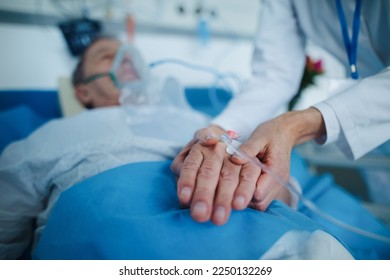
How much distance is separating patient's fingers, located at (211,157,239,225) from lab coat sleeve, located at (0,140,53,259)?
56 cm

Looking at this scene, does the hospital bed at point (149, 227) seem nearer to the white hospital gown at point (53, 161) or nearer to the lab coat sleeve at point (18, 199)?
the white hospital gown at point (53, 161)

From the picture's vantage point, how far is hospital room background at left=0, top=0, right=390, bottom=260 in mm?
1294

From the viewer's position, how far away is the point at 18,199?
75 centimetres

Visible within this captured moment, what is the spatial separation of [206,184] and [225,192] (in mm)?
37

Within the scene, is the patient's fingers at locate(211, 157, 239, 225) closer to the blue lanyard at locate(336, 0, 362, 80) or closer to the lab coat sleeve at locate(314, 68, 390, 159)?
the lab coat sleeve at locate(314, 68, 390, 159)

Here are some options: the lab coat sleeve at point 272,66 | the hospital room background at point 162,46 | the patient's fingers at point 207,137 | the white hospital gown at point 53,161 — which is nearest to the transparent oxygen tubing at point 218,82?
the hospital room background at point 162,46

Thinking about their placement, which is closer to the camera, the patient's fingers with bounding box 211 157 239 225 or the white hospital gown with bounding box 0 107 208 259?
the patient's fingers with bounding box 211 157 239 225

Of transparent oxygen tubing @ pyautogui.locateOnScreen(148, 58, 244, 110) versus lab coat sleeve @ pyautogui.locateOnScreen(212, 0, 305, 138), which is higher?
lab coat sleeve @ pyautogui.locateOnScreen(212, 0, 305, 138)

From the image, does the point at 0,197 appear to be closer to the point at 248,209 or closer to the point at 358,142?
the point at 248,209

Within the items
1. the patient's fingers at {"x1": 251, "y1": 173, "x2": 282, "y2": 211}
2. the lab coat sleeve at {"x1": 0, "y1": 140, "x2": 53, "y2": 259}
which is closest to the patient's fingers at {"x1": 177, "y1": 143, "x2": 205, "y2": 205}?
the patient's fingers at {"x1": 251, "y1": 173, "x2": 282, "y2": 211}

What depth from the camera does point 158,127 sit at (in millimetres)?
978

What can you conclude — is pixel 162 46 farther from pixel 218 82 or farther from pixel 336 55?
pixel 336 55

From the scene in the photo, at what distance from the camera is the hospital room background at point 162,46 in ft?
4.25

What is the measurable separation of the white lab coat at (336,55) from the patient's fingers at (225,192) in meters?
0.29
